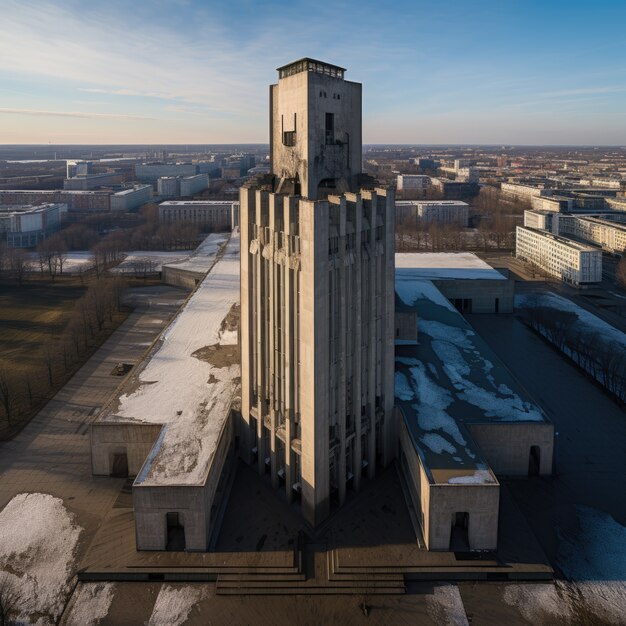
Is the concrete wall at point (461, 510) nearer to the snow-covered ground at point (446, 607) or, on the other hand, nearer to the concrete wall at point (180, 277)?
the snow-covered ground at point (446, 607)

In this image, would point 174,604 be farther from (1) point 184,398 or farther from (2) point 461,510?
(1) point 184,398

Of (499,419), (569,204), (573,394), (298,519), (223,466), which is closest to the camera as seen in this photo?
(298,519)

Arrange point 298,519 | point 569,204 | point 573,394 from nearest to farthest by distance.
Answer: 1. point 298,519
2. point 573,394
3. point 569,204

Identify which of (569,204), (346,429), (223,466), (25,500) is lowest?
(25,500)

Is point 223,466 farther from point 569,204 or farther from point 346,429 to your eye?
point 569,204

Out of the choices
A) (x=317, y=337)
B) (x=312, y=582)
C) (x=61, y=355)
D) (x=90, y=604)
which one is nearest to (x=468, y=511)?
(x=312, y=582)

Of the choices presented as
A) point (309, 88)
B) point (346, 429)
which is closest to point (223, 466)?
point (346, 429)
